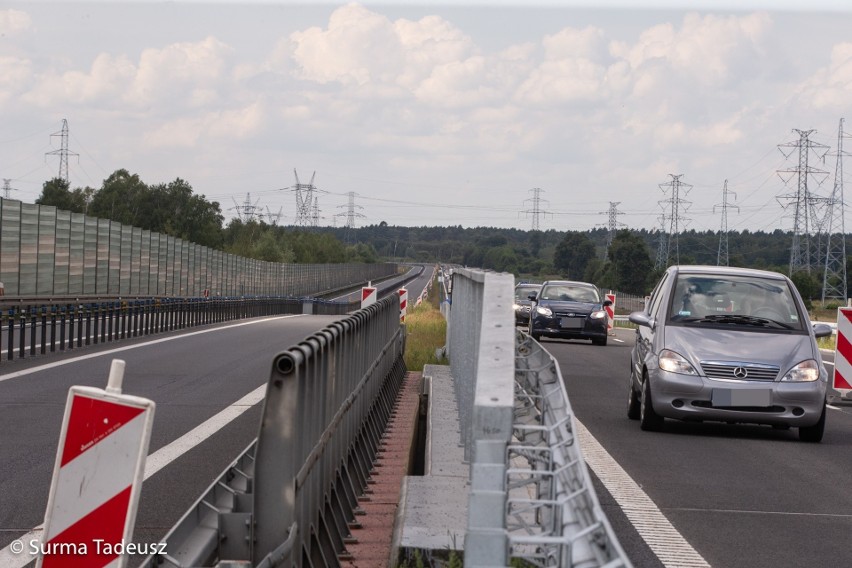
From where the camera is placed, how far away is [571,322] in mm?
30688

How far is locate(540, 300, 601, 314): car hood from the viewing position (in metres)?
30.7

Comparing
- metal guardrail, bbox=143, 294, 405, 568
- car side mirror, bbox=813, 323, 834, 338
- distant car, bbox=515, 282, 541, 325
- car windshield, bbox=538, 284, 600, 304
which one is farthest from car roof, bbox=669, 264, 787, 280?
distant car, bbox=515, 282, 541, 325

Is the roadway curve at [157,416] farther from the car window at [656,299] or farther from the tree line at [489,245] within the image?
the tree line at [489,245]

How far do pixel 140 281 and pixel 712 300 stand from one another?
42.8 m

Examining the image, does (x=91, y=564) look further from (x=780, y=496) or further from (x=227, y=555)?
(x=780, y=496)

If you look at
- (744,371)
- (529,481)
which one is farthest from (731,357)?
(529,481)

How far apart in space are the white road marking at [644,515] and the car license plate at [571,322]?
1903cm

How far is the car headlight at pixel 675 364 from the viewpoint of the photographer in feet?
41.8

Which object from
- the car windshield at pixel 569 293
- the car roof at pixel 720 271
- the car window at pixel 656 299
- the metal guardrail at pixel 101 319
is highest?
the car roof at pixel 720 271

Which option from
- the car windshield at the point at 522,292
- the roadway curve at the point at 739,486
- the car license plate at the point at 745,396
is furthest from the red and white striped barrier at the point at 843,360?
the car windshield at the point at 522,292

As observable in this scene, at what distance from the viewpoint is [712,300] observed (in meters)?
13.6

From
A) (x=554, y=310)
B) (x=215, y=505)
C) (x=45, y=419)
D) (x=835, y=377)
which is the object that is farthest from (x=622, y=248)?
(x=215, y=505)

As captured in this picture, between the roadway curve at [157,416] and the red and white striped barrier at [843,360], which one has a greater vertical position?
the red and white striped barrier at [843,360]

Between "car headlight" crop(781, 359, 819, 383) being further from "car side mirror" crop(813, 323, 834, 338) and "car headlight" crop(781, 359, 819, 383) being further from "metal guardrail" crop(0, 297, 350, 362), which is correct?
"metal guardrail" crop(0, 297, 350, 362)
